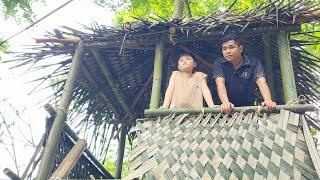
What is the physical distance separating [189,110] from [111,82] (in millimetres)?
2304

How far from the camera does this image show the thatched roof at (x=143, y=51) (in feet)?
15.0

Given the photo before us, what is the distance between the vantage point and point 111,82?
6.00 meters

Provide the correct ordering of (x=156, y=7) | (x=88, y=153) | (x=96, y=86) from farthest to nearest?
(x=156, y=7)
(x=96, y=86)
(x=88, y=153)

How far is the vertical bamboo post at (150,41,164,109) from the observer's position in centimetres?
455

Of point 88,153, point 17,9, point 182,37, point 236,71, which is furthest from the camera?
point 17,9

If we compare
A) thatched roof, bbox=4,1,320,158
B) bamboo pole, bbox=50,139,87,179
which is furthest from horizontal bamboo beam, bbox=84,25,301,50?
bamboo pole, bbox=50,139,87,179

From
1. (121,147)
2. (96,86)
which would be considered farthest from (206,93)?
(121,147)

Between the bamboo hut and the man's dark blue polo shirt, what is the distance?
316 millimetres

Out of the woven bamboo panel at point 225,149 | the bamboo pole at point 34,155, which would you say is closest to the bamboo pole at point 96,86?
the bamboo pole at point 34,155

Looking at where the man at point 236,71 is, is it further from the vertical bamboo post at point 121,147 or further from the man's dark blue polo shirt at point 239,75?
the vertical bamboo post at point 121,147

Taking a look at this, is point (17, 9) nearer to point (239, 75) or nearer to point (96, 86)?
point (96, 86)

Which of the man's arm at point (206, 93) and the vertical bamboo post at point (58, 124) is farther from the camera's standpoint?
the man's arm at point (206, 93)

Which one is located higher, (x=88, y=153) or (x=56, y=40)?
(x=56, y=40)

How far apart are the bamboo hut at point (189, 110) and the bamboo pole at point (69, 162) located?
0.37ft
